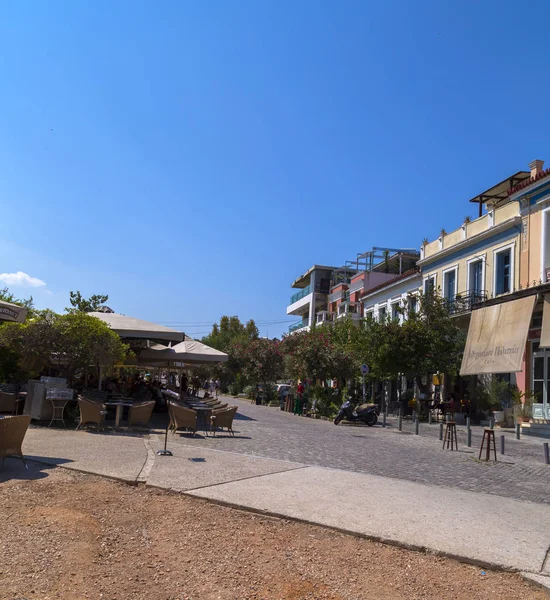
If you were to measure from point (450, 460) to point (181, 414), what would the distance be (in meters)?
5.94

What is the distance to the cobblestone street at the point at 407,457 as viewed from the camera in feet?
31.8

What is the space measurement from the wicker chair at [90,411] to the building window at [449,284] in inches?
851

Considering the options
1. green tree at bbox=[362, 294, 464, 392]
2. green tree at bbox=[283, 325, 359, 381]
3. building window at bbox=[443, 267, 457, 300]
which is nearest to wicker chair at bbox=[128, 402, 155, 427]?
green tree at bbox=[362, 294, 464, 392]

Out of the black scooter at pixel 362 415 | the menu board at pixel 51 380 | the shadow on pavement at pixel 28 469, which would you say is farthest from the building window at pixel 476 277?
the shadow on pavement at pixel 28 469

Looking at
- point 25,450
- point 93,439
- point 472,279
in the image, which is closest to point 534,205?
point 472,279

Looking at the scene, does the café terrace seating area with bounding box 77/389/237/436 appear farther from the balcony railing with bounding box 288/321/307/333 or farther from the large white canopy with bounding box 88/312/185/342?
the balcony railing with bounding box 288/321/307/333

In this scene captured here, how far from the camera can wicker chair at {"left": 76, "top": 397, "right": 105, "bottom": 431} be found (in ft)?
41.6

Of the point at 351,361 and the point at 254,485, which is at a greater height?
the point at 351,361

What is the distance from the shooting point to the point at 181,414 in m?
13.3

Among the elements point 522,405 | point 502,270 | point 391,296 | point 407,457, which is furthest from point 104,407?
point 391,296

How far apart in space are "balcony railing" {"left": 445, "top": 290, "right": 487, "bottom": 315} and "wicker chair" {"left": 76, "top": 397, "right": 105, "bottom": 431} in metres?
18.1

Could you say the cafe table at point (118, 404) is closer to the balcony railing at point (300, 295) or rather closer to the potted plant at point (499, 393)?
the potted plant at point (499, 393)

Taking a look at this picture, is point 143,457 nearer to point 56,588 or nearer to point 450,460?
point 56,588

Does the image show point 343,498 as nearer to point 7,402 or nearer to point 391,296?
point 7,402
